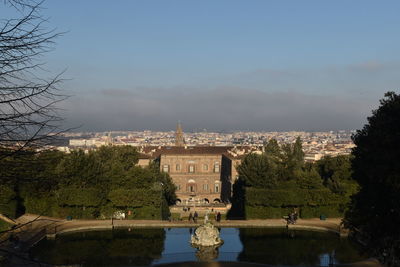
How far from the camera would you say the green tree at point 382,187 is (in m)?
20.0

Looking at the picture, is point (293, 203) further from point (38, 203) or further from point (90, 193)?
point (38, 203)

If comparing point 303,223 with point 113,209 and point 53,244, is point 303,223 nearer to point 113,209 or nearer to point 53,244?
point 113,209

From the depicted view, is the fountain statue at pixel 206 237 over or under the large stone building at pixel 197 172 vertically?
under

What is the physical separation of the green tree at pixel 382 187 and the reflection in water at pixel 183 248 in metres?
3.76

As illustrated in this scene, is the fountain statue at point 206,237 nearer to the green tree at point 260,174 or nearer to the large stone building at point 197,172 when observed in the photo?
the green tree at point 260,174

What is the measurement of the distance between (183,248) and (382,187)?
40.0 feet

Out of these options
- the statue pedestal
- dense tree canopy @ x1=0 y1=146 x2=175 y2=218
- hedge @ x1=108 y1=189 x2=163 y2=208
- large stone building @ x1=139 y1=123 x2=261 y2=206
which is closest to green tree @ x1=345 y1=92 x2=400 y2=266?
the statue pedestal

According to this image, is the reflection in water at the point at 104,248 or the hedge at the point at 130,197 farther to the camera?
the hedge at the point at 130,197

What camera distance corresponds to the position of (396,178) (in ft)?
63.9

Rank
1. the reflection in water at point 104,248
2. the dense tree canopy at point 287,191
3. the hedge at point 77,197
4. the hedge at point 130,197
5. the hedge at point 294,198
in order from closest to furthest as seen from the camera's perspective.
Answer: the reflection in water at point 104,248 < the hedge at point 77,197 < the hedge at point 130,197 < the hedge at point 294,198 < the dense tree canopy at point 287,191

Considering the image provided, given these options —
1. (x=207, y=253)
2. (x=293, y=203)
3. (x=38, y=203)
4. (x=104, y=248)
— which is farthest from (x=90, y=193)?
(x=293, y=203)

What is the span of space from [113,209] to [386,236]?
950 inches

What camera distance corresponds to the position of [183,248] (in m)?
28.7

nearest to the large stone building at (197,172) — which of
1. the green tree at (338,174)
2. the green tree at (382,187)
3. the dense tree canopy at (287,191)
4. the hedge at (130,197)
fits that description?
the green tree at (338,174)
